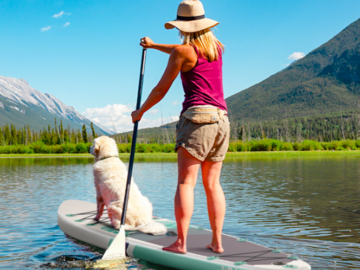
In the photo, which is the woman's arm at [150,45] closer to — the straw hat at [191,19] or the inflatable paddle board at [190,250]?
the straw hat at [191,19]

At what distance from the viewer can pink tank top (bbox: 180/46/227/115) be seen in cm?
404

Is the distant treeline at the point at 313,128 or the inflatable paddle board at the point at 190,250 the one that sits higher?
the distant treeline at the point at 313,128

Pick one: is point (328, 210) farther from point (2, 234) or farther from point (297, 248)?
point (2, 234)

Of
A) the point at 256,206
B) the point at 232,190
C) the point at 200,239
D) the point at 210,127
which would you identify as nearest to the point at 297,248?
the point at 200,239

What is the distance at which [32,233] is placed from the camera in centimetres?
673

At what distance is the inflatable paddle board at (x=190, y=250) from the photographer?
3844 millimetres

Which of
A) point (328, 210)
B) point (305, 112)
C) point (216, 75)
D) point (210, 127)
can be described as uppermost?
point (305, 112)

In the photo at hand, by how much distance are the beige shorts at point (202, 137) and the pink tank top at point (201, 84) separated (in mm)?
224

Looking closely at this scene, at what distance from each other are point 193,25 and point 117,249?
3.07 meters

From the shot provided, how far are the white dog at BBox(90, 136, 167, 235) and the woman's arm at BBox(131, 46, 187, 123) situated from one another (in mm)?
1791

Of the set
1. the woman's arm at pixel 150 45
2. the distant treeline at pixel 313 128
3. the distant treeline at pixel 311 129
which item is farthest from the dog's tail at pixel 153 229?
the distant treeline at pixel 313 128

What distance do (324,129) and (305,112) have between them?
41.5 m

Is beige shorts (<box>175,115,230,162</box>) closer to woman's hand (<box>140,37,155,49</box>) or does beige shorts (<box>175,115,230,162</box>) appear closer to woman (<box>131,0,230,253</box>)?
woman (<box>131,0,230,253</box>)

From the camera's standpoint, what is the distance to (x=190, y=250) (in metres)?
4.33
